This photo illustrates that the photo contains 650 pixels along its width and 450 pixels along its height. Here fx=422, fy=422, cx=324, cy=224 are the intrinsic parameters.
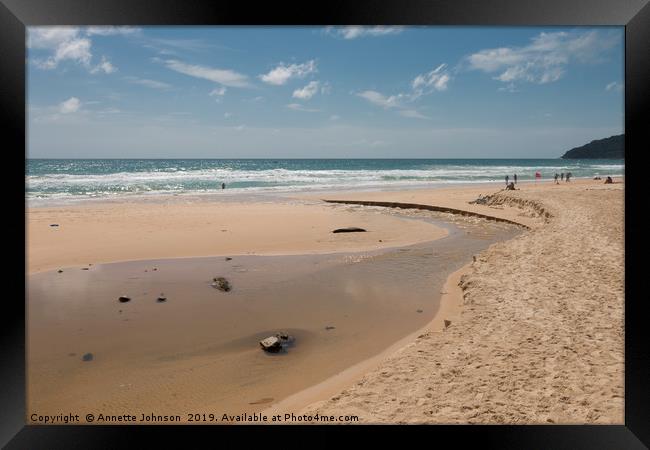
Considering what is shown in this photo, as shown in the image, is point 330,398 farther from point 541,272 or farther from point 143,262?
point 143,262

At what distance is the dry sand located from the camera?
9.68ft

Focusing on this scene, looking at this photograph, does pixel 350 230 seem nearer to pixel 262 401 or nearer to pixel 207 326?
pixel 207 326

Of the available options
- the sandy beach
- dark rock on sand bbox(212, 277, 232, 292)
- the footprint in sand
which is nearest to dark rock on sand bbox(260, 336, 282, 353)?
the sandy beach

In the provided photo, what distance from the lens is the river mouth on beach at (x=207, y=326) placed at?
3.62 m

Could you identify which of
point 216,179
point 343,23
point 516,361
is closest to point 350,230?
point 516,361

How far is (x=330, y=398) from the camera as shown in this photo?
335cm

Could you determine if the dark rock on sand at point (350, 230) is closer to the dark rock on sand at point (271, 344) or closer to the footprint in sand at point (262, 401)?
the dark rock on sand at point (271, 344)

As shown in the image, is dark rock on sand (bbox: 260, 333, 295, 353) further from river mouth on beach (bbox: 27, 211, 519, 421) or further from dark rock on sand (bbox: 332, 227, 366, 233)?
dark rock on sand (bbox: 332, 227, 366, 233)

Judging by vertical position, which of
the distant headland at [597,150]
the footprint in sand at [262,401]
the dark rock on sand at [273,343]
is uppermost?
the distant headland at [597,150]

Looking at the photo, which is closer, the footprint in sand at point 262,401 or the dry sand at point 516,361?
the dry sand at point 516,361

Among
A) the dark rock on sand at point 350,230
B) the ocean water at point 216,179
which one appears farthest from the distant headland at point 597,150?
the dark rock on sand at point 350,230

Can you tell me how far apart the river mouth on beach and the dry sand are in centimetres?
66

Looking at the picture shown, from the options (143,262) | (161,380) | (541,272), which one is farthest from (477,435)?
(143,262)

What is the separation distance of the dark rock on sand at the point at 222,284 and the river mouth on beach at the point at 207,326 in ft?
0.50
